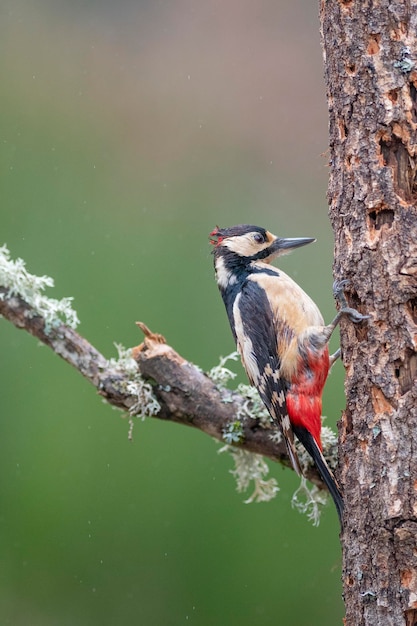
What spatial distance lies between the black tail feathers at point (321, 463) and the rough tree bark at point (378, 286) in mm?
155

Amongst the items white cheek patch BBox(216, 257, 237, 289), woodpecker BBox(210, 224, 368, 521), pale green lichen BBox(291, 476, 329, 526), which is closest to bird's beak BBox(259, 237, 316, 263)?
woodpecker BBox(210, 224, 368, 521)

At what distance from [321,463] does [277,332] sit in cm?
45

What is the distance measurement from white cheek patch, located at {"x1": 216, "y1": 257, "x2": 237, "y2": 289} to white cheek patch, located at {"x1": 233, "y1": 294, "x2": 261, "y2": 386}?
9 cm

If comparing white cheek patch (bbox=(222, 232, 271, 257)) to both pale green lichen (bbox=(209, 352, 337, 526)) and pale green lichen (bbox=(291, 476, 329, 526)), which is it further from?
pale green lichen (bbox=(291, 476, 329, 526))

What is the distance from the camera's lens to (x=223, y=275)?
8.57 ft

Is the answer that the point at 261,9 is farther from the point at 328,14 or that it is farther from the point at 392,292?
the point at 392,292

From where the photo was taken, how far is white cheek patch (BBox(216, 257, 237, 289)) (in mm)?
2584

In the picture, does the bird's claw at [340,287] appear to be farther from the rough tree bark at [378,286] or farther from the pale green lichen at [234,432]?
the pale green lichen at [234,432]

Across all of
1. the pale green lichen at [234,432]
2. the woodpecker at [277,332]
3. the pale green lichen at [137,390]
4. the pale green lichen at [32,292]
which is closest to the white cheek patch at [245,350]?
the woodpecker at [277,332]

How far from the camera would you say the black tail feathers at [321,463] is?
196 centimetres

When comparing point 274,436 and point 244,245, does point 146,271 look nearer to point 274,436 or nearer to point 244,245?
point 244,245

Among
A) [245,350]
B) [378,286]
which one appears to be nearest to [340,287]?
[378,286]

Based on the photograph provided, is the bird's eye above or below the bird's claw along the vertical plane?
above

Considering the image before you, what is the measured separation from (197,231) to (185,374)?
5.57 feet
